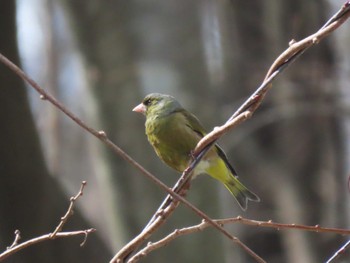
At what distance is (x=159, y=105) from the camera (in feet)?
11.9

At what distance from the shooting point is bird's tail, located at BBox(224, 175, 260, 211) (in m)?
3.41

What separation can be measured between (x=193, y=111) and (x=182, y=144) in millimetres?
2848

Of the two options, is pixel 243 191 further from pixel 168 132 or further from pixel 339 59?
pixel 339 59

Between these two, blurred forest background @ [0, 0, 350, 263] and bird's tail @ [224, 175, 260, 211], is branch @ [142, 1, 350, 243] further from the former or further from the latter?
blurred forest background @ [0, 0, 350, 263]

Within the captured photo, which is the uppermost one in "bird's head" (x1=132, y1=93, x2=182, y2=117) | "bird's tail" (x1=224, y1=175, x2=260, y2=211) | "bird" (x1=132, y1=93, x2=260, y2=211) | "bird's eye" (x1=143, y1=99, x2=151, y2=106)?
"bird's eye" (x1=143, y1=99, x2=151, y2=106)

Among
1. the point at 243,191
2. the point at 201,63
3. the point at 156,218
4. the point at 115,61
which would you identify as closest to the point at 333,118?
the point at 201,63

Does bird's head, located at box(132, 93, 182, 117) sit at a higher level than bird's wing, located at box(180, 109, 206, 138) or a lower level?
higher

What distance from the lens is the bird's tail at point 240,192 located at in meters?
3.41

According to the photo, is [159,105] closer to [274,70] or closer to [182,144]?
[182,144]

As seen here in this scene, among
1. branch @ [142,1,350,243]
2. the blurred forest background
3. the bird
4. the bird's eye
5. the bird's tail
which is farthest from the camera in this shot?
the blurred forest background

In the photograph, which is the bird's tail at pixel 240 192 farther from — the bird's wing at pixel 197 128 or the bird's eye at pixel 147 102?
the bird's eye at pixel 147 102

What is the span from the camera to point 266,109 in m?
8.52

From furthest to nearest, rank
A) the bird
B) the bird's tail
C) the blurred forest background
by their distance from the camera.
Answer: the blurred forest background
the bird's tail
the bird

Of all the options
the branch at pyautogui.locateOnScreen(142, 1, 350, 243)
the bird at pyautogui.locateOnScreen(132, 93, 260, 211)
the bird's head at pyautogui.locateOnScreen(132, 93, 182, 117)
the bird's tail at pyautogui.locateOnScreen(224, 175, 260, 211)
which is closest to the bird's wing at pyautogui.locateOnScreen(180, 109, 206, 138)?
the bird at pyautogui.locateOnScreen(132, 93, 260, 211)
